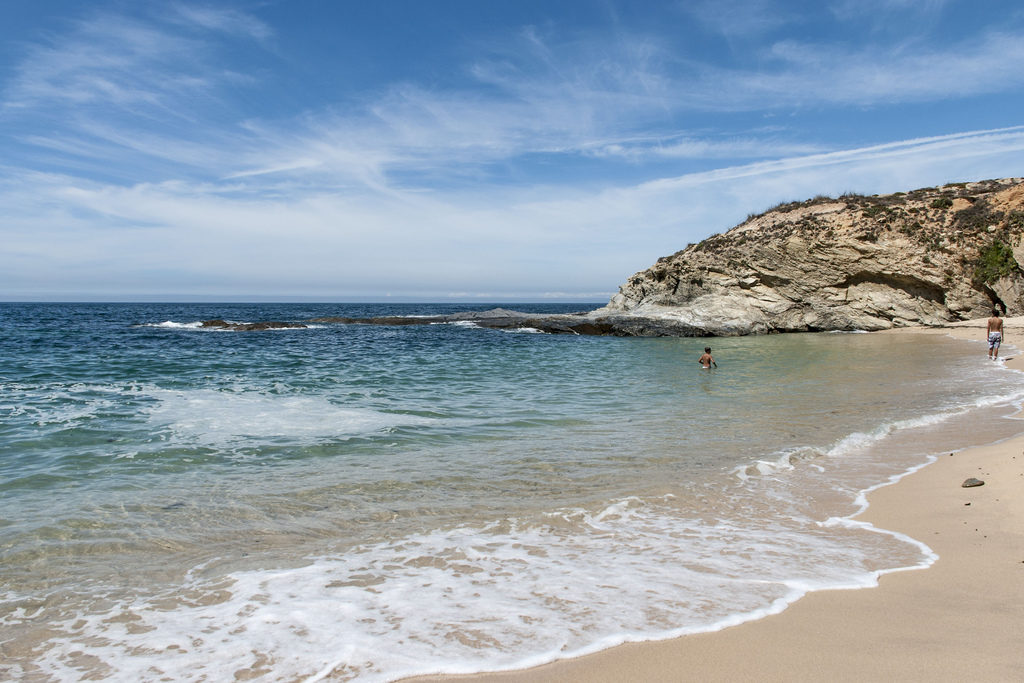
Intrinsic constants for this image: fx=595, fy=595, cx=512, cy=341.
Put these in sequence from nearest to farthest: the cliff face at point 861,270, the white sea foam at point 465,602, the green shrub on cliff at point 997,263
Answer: the white sea foam at point 465,602 → the green shrub on cliff at point 997,263 → the cliff face at point 861,270

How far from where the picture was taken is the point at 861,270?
35781mm

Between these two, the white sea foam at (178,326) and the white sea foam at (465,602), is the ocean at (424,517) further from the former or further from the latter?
the white sea foam at (178,326)

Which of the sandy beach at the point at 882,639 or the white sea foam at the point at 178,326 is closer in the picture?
the sandy beach at the point at 882,639

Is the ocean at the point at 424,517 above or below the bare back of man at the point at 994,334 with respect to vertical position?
below

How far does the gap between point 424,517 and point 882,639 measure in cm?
375

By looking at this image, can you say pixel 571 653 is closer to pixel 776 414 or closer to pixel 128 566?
pixel 128 566

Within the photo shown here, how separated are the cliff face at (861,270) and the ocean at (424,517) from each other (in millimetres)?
24015

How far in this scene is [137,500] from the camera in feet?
20.5

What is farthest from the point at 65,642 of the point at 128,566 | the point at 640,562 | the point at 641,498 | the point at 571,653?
the point at 641,498

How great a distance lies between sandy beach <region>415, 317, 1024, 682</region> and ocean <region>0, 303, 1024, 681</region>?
0.15m

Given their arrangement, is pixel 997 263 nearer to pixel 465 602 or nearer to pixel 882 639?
pixel 882 639

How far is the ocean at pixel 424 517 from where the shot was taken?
11.3 feet

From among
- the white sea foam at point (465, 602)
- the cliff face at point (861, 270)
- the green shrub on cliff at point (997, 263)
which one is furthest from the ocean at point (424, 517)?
the cliff face at point (861, 270)

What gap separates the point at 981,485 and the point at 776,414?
516 centimetres
